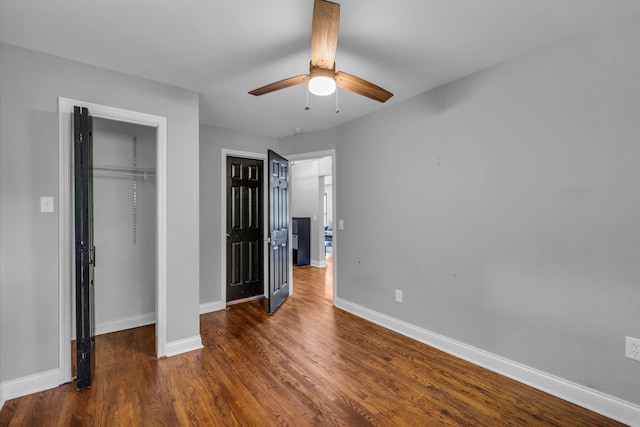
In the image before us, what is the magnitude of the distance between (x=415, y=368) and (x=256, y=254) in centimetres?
281

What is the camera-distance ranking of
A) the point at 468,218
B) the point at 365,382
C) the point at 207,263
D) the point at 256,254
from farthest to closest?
the point at 256,254 < the point at 207,263 < the point at 468,218 < the point at 365,382

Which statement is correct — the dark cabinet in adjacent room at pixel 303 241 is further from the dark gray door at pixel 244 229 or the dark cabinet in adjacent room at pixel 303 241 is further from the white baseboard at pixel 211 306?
the white baseboard at pixel 211 306

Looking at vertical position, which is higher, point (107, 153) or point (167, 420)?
point (107, 153)

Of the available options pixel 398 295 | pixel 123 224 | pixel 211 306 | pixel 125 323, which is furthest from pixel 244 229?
pixel 398 295

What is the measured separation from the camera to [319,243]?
6.71 metres

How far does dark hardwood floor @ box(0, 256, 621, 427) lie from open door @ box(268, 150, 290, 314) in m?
0.87

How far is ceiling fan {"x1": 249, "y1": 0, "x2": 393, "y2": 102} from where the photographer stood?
1479 millimetres

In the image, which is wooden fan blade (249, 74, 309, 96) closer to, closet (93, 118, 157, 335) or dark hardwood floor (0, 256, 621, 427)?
closet (93, 118, 157, 335)

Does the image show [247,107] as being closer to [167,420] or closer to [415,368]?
[167,420]

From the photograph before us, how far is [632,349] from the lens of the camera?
1.80 metres

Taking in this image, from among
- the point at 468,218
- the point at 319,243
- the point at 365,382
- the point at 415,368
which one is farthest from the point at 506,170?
the point at 319,243

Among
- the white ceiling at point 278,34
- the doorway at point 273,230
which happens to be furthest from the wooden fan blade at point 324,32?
the doorway at point 273,230

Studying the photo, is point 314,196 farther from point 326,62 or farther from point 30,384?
point 30,384

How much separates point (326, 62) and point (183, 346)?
2761mm
